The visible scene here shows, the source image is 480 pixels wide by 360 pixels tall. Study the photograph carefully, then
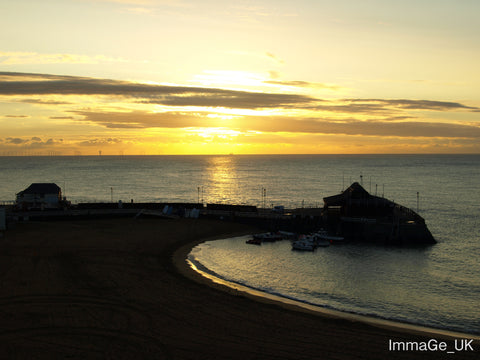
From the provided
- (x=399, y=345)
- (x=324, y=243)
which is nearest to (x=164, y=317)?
(x=399, y=345)

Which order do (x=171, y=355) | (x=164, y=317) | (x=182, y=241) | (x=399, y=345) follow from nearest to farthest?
1. (x=171, y=355)
2. (x=399, y=345)
3. (x=164, y=317)
4. (x=182, y=241)

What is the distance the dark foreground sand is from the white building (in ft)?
85.3

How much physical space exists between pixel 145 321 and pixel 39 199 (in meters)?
47.2

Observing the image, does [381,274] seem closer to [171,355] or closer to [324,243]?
[324,243]

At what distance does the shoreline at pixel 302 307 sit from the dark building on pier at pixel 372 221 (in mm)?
25188

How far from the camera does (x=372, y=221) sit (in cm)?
5528

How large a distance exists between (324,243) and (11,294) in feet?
114

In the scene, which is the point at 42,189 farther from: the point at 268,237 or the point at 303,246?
the point at 303,246

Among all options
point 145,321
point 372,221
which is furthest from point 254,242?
point 145,321

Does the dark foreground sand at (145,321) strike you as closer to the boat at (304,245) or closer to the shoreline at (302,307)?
the shoreline at (302,307)

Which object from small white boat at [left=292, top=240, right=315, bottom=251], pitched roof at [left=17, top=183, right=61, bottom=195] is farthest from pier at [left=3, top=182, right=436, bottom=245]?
small white boat at [left=292, top=240, right=315, bottom=251]

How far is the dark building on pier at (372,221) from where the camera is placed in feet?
175

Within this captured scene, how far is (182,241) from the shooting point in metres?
49.2

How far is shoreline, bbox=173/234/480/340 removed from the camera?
2573cm
